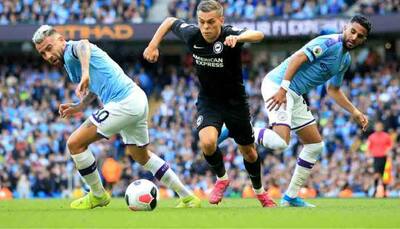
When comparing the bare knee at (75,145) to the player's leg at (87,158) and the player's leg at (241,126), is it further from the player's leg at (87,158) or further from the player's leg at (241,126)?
the player's leg at (241,126)

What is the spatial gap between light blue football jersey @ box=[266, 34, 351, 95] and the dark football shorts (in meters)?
0.86

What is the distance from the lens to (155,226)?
8594 millimetres

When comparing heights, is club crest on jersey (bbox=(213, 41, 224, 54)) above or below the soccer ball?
above

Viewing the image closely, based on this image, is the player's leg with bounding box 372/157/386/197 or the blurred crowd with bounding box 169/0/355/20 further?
the blurred crowd with bounding box 169/0/355/20

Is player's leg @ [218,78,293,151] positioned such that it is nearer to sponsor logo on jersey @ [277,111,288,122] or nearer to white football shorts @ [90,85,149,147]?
sponsor logo on jersey @ [277,111,288,122]

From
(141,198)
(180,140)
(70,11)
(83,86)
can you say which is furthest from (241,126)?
(70,11)

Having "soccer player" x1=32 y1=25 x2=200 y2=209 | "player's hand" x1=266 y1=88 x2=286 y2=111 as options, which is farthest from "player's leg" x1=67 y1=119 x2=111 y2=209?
"player's hand" x1=266 y1=88 x2=286 y2=111

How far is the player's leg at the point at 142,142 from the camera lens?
35.7 feet

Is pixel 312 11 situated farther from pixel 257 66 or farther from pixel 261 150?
pixel 261 150

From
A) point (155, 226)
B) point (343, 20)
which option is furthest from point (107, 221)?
point (343, 20)

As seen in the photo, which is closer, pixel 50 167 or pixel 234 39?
pixel 234 39

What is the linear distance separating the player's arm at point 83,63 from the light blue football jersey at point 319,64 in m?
2.54

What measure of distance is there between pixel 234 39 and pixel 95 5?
1920cm

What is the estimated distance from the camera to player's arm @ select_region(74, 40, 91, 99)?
1008 centimetres
